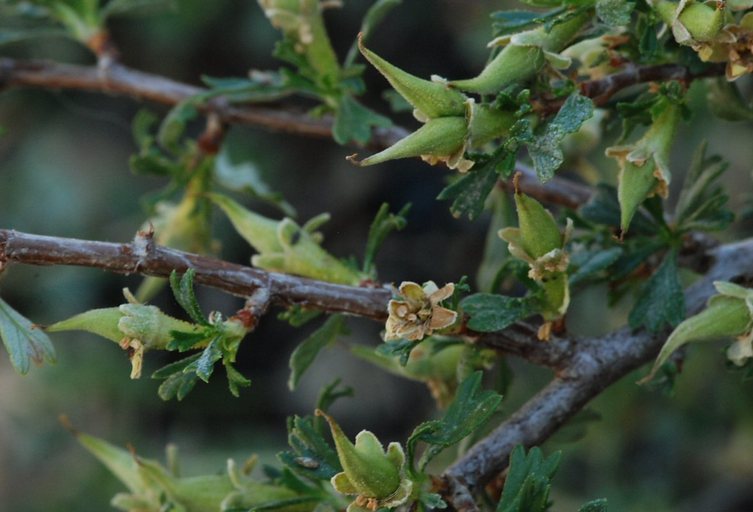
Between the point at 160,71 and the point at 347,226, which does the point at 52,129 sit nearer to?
the point at 160,71

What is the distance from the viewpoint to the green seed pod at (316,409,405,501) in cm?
76

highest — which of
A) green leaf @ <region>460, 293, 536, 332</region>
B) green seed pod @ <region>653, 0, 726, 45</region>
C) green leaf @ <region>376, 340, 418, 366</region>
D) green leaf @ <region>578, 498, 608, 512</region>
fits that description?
green seed pod @ <region>653, 0, 726, 45</region>

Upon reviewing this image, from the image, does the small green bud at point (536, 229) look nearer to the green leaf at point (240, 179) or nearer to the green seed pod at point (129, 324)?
the green seed pod at point (129, 324)

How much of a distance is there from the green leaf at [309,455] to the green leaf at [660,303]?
1.09 feet

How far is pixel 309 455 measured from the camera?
88 cm

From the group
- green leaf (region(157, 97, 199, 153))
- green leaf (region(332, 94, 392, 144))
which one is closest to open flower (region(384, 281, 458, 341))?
green leaf (region(332, 94, 392, 144))

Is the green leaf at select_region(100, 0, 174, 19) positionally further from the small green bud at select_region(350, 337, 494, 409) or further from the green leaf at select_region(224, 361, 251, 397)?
the green leaf at select_region(224, 361, 251, 397)

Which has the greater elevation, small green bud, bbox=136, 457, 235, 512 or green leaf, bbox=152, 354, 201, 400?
green leaf, bbox=152, 354, 201, 400

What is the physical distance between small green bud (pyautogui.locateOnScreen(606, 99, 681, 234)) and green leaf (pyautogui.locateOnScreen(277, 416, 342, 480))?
326 millimetres

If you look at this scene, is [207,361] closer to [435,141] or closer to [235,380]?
[235,380]

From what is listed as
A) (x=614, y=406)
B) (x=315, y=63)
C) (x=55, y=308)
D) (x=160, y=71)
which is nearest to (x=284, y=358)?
(x=55, y=308)

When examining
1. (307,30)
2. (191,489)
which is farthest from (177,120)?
(191,489)

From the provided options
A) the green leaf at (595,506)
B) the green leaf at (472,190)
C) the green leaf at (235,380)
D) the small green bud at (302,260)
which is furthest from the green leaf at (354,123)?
the green leaf at (595,506)

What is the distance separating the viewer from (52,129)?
2971mm
